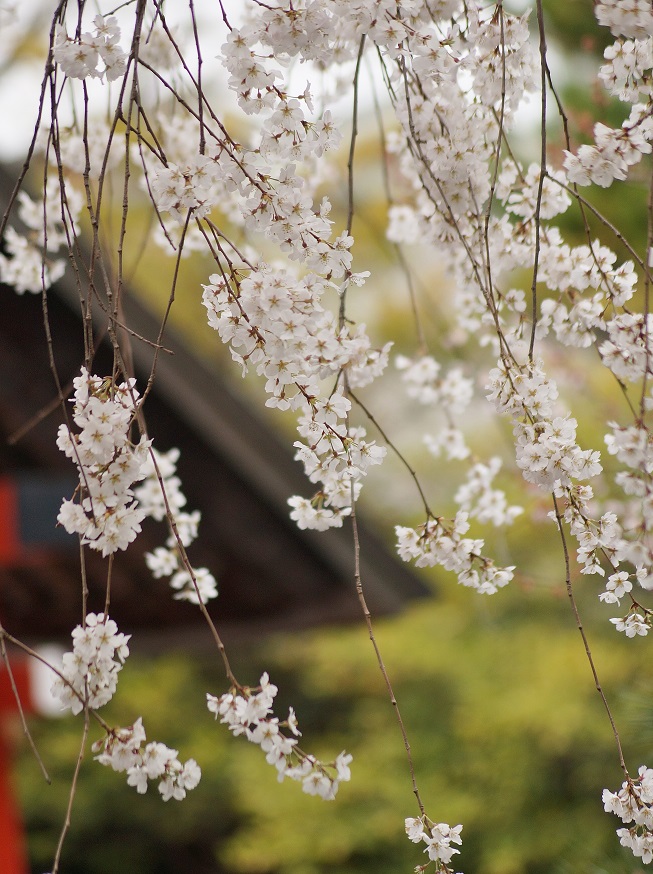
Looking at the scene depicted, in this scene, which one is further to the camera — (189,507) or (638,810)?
(189,507)

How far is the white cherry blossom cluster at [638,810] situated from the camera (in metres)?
0.61

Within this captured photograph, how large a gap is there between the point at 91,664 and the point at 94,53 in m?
0.43

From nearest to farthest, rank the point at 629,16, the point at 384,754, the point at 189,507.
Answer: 1. the point at 629,16
2. the point at 189,507
3. the point at 384,754

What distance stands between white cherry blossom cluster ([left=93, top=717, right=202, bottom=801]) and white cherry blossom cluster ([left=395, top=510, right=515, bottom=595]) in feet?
0.80

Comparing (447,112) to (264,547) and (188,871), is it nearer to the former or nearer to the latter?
(264,547)

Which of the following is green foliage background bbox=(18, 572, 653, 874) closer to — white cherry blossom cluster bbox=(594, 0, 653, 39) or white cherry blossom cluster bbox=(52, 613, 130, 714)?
white cherry blossom cluster bbox=(52, 613, 130, 714)

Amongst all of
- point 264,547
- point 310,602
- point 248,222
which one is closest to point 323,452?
point 248,222

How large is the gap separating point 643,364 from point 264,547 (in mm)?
1194

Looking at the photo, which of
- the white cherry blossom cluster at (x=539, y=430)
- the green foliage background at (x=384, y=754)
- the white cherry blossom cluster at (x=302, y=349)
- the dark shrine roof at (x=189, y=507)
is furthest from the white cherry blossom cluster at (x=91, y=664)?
the green foliage background at (x=384, y=754)

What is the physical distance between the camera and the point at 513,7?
203 cm

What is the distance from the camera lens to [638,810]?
2.01ft

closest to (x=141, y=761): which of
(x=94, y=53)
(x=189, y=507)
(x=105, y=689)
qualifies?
(x=105, y=689)

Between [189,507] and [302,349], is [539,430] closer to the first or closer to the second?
[302,349]

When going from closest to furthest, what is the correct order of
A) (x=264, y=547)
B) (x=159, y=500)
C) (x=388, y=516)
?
(x=159, y=500) → (x=264, y=547) → (x=388, y=516)
